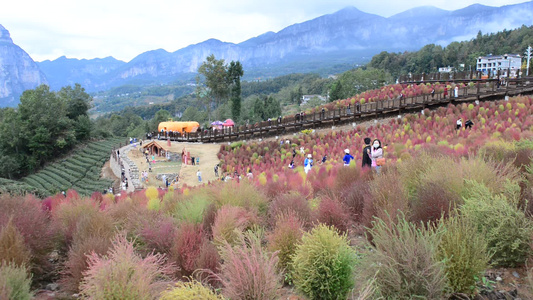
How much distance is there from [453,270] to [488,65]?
315 feet

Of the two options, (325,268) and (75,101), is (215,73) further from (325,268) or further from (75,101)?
(325,268)

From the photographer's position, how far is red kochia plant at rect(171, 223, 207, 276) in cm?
396

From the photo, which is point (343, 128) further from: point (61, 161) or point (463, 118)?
point (61, 161)

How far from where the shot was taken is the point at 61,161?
148 feet

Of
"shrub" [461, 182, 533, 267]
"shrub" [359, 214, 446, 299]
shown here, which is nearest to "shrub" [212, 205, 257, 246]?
"shrub" [359, 214, 446, 299]

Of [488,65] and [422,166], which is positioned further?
[488,65]

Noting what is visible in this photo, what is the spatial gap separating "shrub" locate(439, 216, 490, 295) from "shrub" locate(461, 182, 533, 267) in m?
0.36

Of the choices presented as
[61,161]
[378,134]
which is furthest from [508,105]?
[61,161]

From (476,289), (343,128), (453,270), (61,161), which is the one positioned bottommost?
(61,161)

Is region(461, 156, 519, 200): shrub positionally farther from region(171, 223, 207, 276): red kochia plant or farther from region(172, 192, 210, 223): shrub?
region(172, 192, 210, 223): shrub

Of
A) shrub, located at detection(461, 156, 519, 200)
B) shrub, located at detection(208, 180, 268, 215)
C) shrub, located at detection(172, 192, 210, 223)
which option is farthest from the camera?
shrub, located at detection(208, 180, 268, 215)

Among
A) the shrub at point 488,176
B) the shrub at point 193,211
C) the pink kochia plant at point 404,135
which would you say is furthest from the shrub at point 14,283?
the pink kochia plant at point 404,135

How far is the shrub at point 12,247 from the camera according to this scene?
3.71 m

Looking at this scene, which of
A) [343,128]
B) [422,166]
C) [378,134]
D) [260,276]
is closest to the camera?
[260,276]
